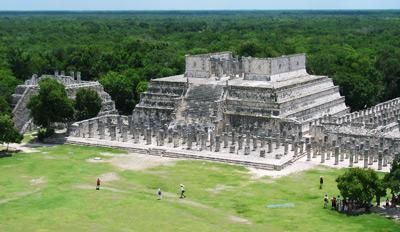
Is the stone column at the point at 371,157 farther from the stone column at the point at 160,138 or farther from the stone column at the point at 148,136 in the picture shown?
the stone column at the point at 148,136

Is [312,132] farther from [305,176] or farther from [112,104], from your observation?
[112,104]

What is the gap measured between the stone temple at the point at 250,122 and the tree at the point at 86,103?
1.71 meters

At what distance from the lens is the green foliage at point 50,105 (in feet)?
194

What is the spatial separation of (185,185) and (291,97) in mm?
19471

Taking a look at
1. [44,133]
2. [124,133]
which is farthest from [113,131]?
[44,133]

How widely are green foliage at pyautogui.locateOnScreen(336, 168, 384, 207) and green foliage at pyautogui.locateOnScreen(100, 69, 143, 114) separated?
41.0m

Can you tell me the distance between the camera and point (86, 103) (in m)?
64.3

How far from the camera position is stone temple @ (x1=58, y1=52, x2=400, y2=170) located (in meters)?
52.4

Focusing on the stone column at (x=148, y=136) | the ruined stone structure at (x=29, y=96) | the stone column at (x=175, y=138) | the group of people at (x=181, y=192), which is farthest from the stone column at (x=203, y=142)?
the ruined stone structure at (x=29, y=96)

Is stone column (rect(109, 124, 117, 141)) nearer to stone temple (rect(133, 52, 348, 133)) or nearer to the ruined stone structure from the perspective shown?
stone temple (rect(133, 52, 348, 133))

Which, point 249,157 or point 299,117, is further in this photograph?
point 299,117

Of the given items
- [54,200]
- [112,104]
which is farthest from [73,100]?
[54,200]

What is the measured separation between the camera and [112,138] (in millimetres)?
60000

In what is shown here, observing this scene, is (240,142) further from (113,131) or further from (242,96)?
(113,131)
